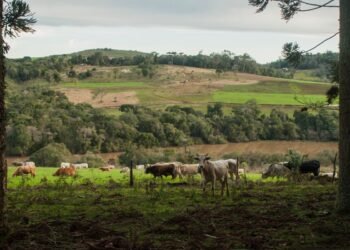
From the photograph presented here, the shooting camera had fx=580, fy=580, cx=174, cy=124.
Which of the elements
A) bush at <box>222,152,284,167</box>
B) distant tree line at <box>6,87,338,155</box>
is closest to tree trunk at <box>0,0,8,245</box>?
bush at <box>222,152,284,167</box>

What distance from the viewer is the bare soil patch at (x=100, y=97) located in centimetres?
8824

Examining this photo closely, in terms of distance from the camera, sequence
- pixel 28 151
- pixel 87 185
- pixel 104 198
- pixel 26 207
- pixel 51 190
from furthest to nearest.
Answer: pixel 28 151, pixel 87 185, pixel 51 190, pixel 104 198, pixel 26 207

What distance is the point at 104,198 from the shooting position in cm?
1723

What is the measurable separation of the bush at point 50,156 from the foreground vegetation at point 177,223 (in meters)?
38.9

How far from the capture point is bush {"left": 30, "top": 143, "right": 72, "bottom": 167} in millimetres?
55281

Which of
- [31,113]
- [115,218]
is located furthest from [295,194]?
[31,113]

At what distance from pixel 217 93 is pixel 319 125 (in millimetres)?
34015

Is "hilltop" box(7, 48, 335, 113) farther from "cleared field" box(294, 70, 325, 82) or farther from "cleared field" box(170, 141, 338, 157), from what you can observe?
"cleared field" box(170, 141, 338, 157)

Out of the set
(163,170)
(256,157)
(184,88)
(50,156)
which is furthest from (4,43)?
(184,88)

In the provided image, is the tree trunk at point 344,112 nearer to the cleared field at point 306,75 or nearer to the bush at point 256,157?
the bush at point 256,157

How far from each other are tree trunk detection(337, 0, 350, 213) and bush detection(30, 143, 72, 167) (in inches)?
1764

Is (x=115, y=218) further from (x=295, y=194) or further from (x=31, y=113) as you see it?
(x=31, y=113)

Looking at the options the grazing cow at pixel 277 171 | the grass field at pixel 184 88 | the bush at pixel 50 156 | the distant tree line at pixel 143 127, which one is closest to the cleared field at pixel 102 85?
the grass field at pixel 184 88

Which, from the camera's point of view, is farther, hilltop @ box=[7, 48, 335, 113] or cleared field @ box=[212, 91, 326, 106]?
hilltop @ box=[7, 48, 335, 113]
